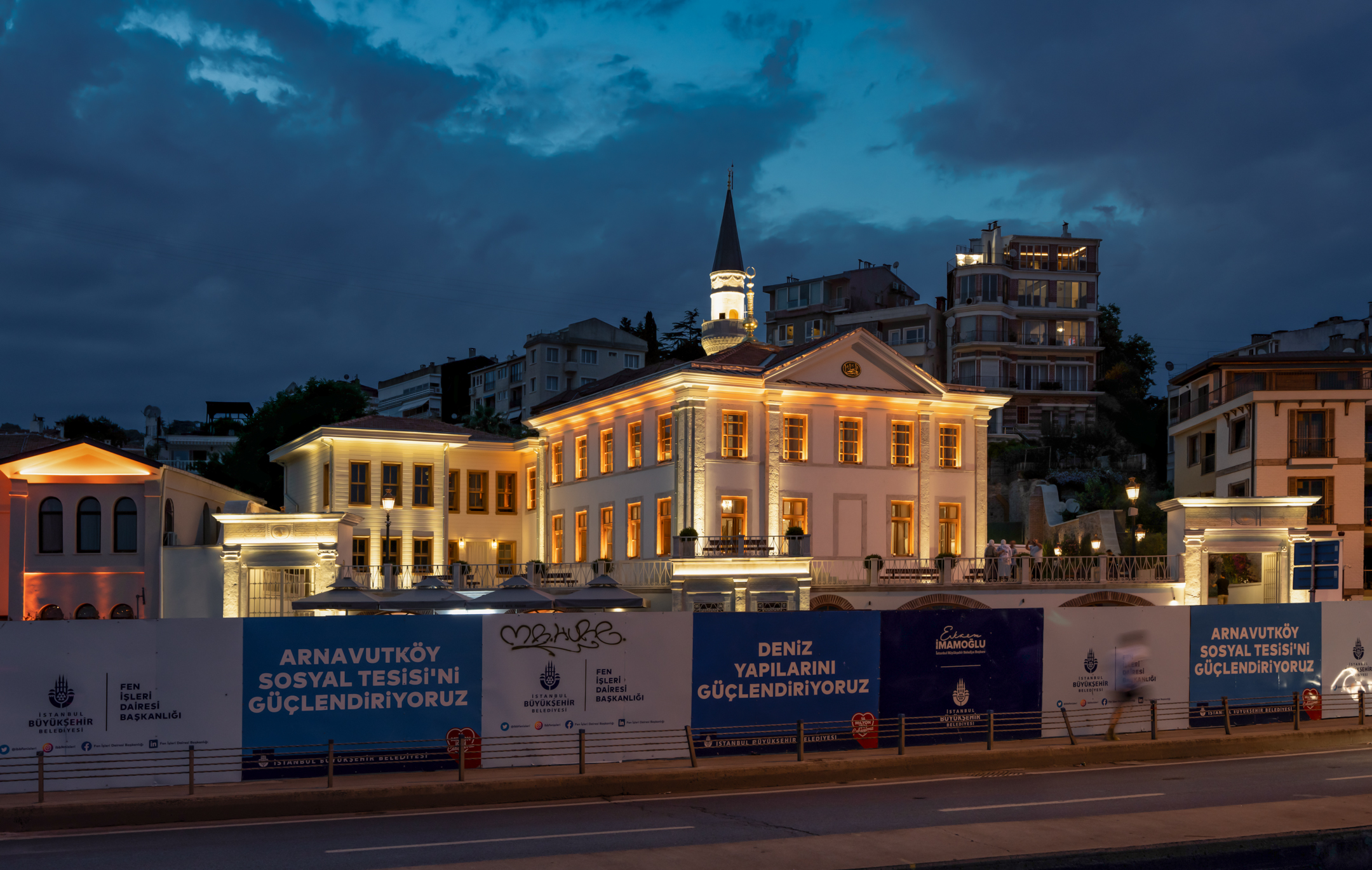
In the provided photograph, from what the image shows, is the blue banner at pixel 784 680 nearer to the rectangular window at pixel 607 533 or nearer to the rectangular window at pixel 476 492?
the rectangular window at pixel 607 533

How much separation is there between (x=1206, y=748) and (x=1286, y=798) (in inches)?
179

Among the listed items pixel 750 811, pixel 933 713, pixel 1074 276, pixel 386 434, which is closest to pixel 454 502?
pixel 386 434

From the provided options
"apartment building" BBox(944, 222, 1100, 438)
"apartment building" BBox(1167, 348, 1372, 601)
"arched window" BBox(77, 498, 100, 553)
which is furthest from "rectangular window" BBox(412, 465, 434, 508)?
"apartment building" BBox(944, 222, 1100, 438)

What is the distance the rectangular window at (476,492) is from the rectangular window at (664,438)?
1097 cm

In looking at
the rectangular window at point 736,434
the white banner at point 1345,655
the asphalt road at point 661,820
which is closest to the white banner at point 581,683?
the asphalt road at point 661,820

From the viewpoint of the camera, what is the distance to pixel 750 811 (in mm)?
15180

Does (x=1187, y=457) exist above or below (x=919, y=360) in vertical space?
below

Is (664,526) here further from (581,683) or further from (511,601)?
(581,683)

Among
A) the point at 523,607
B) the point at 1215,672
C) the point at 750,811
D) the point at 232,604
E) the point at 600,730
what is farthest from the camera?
the point at 232,604

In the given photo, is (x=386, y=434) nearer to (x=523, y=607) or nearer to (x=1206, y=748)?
(x=523, y=607)

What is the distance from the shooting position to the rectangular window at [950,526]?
156ft

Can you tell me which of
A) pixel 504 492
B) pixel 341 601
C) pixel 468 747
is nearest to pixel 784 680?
pixel 468 747

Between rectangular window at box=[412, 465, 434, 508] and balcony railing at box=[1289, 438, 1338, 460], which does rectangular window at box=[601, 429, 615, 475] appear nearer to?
rectangular window at box=[412, 465, 434, 508]

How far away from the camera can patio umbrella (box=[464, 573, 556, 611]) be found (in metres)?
29.0
